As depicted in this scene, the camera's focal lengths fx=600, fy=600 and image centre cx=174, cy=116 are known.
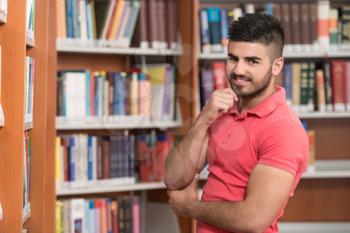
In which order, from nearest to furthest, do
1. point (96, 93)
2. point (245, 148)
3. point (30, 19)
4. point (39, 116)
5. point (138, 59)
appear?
1. point (245, 148)
2. point (30, 19)
3. point (39, 116)
4. point (96, 93)
5. point (138, 59)

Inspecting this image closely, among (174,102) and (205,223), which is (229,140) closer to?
(205,223)

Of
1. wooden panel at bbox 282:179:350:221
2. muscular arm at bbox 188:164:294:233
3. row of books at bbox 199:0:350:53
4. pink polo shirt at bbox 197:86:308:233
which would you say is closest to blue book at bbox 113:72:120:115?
row of books at bbox 199:0:350:53

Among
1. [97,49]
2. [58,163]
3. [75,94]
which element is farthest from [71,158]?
[97,49]

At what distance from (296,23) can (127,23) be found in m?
0.94

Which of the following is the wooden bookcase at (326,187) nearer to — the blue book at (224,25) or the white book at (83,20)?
the blue book at (224,25)

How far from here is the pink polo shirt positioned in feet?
5.46

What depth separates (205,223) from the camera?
180 centimetres

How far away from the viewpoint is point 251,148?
1.72 m

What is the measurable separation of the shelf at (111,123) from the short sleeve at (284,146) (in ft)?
5.14

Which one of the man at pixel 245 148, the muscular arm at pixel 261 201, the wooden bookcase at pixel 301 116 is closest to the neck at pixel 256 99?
the man at pixel 245 148

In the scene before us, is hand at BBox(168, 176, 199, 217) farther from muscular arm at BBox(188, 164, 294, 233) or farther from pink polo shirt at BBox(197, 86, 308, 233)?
muscular arm at BBox(188, 164, 294, 233)

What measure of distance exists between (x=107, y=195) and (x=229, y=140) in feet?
5.88

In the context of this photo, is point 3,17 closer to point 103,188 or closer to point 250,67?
point 250,67

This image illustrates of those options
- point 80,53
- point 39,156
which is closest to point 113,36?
point 80,53
